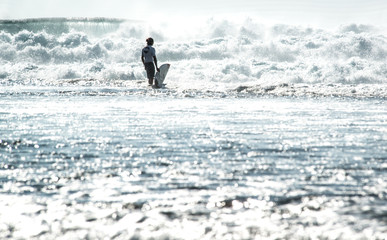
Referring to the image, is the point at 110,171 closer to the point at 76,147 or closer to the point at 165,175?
the point at 165,175

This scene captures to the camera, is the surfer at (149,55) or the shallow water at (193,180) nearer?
the shallow water at (193,180)

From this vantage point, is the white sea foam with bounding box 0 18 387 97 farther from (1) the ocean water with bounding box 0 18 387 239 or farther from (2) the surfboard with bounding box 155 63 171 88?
(1) the ocean water with bounding box 0 18 387 239

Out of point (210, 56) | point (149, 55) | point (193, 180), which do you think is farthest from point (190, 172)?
point (210, 56)

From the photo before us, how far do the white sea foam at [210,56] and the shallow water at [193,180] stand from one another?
8.72 metres

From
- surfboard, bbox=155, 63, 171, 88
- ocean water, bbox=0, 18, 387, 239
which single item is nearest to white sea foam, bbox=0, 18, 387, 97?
surfboard, bbox=155, 63, 171, 88

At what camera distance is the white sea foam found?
2039cm

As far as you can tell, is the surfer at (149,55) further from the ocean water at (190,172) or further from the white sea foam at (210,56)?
the ocean water at (190,172)

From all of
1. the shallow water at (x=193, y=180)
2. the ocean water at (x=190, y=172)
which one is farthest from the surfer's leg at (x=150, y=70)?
the shallow water at (x=193, y=180)

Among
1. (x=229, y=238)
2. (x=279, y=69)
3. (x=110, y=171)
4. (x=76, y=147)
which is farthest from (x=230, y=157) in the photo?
(x=279, y=69)

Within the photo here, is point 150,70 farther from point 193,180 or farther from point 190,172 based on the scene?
point 193,180

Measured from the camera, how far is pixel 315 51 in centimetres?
3291

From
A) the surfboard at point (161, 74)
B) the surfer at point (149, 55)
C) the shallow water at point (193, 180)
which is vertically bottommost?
the shallow water at point (193, 180)

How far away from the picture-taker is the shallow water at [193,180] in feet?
7.24

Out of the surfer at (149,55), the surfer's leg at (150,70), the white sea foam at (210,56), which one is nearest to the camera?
the surfer at (149,55)
